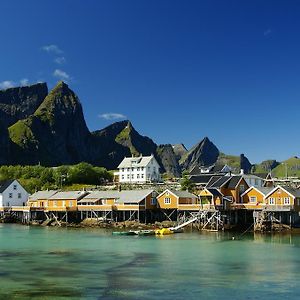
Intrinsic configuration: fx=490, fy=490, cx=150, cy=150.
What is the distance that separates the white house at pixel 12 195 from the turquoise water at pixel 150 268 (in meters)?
40.6

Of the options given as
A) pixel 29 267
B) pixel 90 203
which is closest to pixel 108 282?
pixel 29 267

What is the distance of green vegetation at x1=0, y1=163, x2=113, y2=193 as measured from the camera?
10631 centimetres

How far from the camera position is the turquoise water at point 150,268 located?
81.4ft

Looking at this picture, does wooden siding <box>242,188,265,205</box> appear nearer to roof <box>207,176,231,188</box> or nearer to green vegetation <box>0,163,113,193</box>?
roof <box>207,176,231,188</box>

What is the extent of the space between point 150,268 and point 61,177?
251 ft

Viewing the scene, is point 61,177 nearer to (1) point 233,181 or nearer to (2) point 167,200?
(2) point 167,200

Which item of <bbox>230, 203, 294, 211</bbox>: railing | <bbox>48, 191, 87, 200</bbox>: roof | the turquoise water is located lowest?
the turquoise water

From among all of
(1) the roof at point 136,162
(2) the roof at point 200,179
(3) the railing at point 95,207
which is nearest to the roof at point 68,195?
(3) the railing at point 95,207

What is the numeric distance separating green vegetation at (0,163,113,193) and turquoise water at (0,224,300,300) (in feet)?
184

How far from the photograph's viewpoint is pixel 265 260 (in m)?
35.6

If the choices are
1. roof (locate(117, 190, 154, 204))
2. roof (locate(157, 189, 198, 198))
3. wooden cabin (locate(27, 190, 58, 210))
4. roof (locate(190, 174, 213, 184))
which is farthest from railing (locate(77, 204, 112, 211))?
roof (locate(190, 174, 213, 184))

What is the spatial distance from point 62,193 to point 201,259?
47709mm

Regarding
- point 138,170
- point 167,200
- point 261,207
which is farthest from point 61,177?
point 261,207

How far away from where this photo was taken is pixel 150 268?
31.8 m
